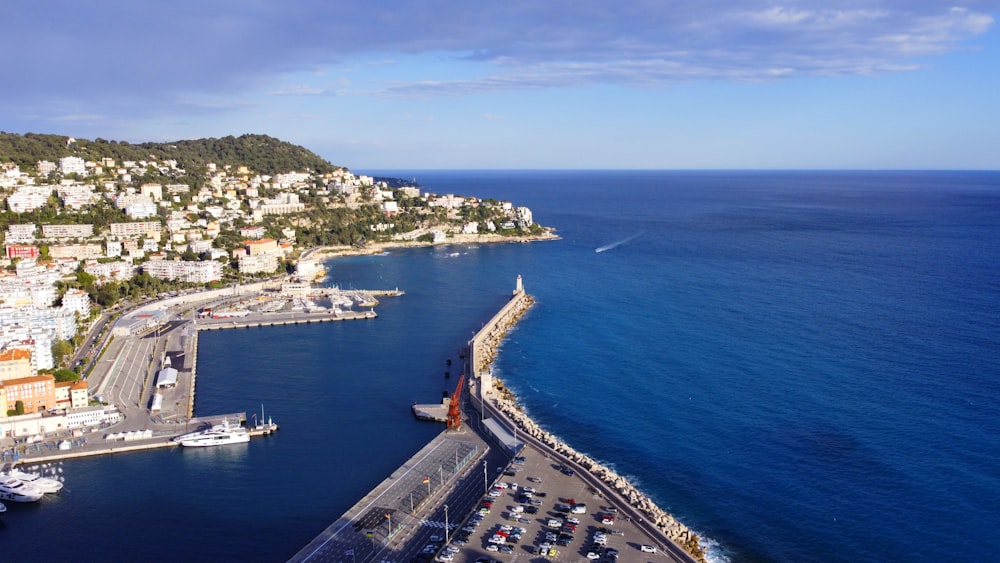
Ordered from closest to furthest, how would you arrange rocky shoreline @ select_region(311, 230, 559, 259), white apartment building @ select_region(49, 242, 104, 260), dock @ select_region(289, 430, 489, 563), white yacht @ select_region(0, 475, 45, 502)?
dock @ select_region(289, 430, 489, 563), white yacht @ select_region(0, 475, 45, 502), white apartment building @ select_region(49, 242, 104, 260), rocky shoreline @ select_region(311, 230, 559, 259)

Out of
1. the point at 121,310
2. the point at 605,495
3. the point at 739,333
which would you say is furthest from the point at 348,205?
the point at 605,495

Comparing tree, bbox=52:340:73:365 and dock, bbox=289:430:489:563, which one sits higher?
tree, bbox=52:340:73:365

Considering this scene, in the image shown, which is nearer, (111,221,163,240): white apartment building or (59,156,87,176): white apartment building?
(111,221,163,240): white apartment building

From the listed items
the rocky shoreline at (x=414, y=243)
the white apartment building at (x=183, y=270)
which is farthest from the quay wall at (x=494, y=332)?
the rocky shoreline at (x=414, y=243)

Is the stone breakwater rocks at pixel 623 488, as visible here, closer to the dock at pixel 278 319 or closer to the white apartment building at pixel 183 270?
the dock at pixel 278 319

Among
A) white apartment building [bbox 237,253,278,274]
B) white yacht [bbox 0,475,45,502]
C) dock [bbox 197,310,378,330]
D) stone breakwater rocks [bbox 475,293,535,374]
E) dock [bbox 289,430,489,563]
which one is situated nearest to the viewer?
dock [bbox 289,430,489,563]

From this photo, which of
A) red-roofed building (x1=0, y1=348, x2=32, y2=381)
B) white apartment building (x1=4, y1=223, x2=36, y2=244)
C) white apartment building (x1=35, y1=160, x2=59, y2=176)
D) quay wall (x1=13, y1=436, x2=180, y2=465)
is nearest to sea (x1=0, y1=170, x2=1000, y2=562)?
quay wall (x1=13, y1=436, x2=180, y2=465)

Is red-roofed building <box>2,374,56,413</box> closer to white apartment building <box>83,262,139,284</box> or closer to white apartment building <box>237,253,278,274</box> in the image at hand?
white apartment building <box>83,262,139,284</box>
